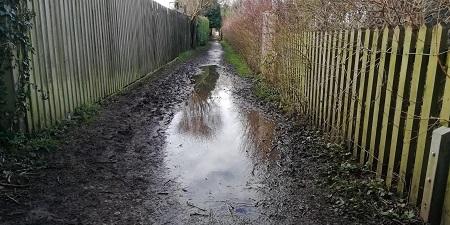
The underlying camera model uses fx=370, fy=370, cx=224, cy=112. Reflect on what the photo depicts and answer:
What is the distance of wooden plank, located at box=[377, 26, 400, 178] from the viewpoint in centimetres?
342

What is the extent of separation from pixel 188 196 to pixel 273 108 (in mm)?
4301

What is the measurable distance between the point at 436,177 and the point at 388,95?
40.4 inches

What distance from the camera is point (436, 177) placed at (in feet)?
8.97

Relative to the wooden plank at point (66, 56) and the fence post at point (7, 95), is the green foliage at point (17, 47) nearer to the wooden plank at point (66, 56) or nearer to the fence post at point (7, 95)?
the fence post at point (7, 95)

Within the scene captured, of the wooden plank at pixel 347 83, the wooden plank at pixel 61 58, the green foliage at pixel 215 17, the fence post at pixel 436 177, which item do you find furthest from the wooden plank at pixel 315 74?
the green foliage at pixel 215 17

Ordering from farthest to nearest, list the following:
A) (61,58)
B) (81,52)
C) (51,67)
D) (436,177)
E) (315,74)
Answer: (81,52) → (315,74) → (61,58) → (51,67) → (436,177)

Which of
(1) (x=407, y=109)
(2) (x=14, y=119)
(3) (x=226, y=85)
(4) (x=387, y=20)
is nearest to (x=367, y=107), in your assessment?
(1) (x=407, y=109)

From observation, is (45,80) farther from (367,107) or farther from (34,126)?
(367,107)

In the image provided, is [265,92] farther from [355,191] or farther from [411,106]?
[411,106]

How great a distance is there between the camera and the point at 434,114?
2.97 m

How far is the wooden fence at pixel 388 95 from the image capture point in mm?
2957

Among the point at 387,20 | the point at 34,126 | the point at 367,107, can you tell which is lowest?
the point at 34,126

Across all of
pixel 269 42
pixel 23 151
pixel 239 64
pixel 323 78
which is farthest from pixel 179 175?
pixel 239 64

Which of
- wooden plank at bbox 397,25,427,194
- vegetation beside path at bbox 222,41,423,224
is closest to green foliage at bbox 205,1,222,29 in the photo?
vegetation beside path at bbox 222,41,423,224
